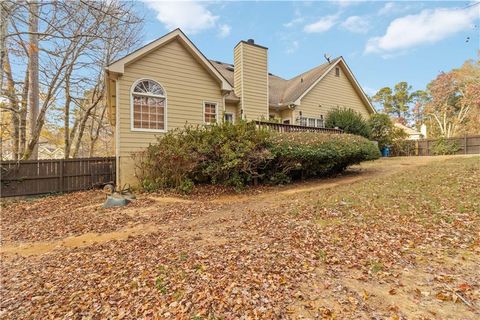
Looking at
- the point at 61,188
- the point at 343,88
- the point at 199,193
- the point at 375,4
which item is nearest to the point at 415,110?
the point at 343,88

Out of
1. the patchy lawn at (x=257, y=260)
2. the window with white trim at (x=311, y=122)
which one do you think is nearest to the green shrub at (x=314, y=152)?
the patchy lawn at (x=257, y=260)

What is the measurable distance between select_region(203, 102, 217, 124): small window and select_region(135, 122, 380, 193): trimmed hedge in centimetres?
319

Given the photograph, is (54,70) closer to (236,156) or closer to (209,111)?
(209,111)

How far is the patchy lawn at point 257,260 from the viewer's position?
103 inches

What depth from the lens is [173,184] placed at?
29.0ft

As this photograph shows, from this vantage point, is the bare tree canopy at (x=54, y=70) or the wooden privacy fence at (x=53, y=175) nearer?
the wooden privacy fence at (x=53, y=175)

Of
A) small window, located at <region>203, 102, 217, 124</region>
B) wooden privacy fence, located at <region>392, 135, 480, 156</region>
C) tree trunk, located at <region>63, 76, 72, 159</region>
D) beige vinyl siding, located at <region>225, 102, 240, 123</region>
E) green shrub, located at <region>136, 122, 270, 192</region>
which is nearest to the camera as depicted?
green shrub, located at <region>136, 122, 270, 192</region>

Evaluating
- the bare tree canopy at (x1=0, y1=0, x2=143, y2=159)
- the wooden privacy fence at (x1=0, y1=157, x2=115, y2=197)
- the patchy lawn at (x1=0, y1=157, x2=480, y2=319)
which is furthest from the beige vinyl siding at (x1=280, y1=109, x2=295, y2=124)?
the wooden privacy fence at (x1=0, y1=157, x2=115, y2=197)

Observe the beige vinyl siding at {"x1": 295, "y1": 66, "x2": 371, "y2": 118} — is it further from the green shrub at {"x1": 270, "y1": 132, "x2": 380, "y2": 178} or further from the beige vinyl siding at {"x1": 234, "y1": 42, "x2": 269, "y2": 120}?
the green shrub at {"x1": 270, "y1": 132, "x2": 380, "y2": 178}

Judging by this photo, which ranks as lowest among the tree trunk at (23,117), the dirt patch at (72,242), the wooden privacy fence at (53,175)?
the dirt patch at (72,242)

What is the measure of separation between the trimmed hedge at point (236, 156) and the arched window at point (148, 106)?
4.60 ft

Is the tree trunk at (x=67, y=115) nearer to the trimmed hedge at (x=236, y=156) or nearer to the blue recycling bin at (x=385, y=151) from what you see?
the trimmed hedge at (x=236, y=156)

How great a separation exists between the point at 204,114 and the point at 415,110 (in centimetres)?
4324

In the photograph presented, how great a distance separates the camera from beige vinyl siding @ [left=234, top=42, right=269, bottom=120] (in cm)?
1334
